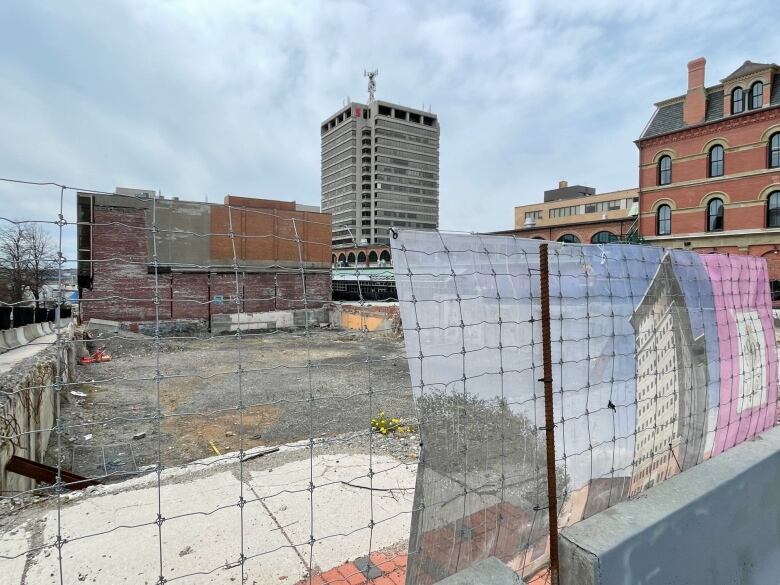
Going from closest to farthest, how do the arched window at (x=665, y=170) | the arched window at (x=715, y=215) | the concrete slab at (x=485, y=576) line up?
the concrete slab at (x=485, y=576) < the arched window at (x=715, y=215) < the arched window at (x=665, y=170)

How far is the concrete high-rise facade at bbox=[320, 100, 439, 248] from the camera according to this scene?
115m

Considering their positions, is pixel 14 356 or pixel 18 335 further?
pixel 18 335

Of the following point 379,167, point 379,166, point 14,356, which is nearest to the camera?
point 14,356

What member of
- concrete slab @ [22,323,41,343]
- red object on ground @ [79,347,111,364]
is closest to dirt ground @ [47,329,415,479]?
red object on ground @ [79,347,111,364]

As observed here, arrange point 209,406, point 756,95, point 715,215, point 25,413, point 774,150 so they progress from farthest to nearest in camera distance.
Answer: point 715,215
point 756,95
point 774,150
point 209,406
point 25,413

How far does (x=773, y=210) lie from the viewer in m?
23.6

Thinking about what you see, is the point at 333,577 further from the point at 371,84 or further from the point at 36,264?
the point at 371,84

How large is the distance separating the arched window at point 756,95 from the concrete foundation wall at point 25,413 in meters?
33.2

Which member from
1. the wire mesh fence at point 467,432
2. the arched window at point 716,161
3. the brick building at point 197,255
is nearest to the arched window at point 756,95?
the arched window at point 716,161

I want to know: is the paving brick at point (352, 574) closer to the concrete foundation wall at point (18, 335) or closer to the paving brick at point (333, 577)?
the paving brick at point (333, 577)

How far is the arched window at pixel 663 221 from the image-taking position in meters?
27.8

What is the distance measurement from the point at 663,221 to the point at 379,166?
94.8 meters

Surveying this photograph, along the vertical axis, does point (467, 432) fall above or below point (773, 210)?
below

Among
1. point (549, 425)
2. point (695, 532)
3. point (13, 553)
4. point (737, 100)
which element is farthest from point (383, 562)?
point (737, 100)
